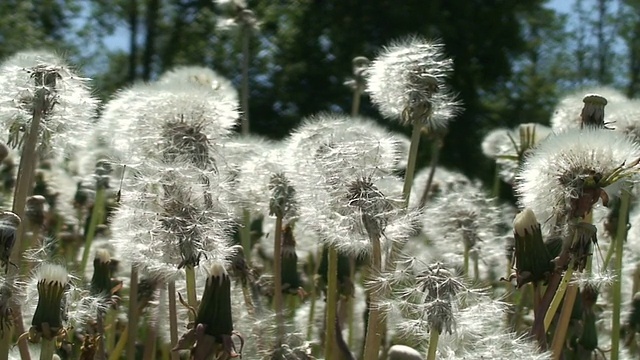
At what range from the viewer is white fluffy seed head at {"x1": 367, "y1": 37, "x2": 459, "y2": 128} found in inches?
100

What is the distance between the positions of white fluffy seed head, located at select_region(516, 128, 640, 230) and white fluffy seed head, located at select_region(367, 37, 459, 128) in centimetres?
37

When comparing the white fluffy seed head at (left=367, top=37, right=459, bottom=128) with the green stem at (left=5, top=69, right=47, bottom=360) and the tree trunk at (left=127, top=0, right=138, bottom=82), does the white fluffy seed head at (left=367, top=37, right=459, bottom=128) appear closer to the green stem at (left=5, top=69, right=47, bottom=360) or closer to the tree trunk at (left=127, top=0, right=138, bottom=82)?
the green stem at (left=5, top=69, right=47, bottom=360)

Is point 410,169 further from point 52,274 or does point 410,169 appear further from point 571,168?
point 52,274

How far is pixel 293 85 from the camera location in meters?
20.1

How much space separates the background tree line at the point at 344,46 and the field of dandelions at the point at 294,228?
12.3 metres

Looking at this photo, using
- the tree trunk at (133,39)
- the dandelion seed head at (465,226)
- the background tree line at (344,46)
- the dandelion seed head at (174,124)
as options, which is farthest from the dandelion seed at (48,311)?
the tree trunk at (133,39)

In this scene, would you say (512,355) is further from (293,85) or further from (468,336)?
(293,85)

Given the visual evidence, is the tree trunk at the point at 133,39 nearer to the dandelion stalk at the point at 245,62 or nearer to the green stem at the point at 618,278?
the dandelion stalk at the point at 245,62

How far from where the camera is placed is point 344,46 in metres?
19.7

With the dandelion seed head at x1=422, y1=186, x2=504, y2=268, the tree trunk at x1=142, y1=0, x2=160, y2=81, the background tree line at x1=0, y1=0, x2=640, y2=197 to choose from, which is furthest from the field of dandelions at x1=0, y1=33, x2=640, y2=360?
the tree trunk at x1=142, y1=0, x2=160, y2=81

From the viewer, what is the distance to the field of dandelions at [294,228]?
2.07 metres

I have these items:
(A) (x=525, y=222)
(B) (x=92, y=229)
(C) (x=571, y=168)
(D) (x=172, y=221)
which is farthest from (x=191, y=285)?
(B) (x=92, y=229)

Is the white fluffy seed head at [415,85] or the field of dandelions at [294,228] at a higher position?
the white fluffy seed head at [415,85]

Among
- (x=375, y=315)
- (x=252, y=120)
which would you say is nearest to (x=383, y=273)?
(x=375, y=315)
